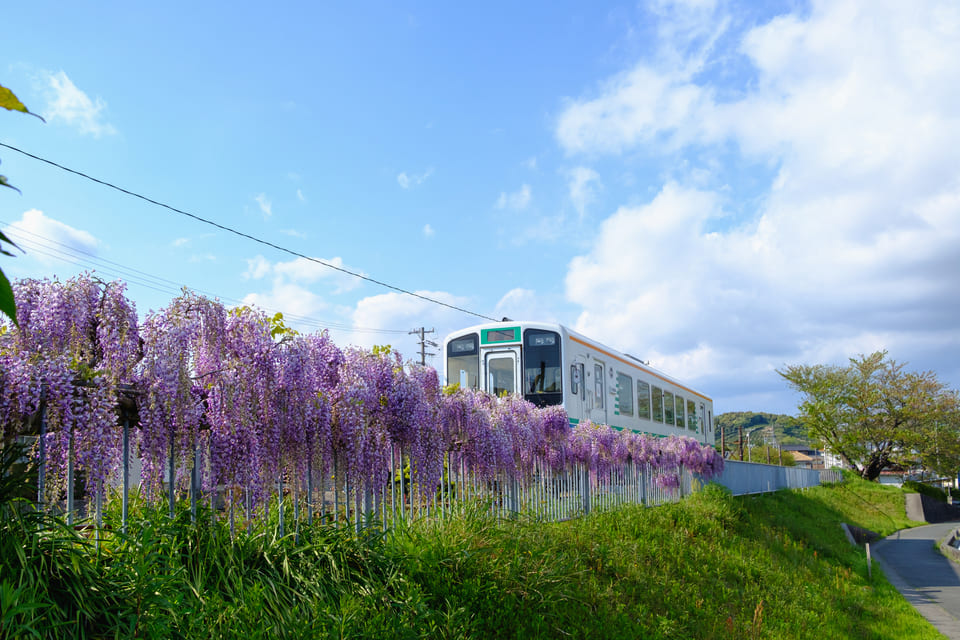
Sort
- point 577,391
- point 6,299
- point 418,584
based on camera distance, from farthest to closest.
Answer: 1. point 577,391
2. point 418,584
3. point 6,299

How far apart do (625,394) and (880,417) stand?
33.4 metres

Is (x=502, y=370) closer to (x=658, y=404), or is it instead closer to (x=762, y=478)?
(x=658, y=404)

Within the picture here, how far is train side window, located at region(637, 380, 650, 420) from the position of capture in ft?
59.0

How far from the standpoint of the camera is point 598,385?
1523 cm

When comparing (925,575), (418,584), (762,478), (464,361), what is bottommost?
(925,575)

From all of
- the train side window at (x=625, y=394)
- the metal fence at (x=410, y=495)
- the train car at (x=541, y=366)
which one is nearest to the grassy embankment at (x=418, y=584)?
the metal fence at (x=410, y=495)

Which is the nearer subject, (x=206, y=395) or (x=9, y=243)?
(x=9, y=243)

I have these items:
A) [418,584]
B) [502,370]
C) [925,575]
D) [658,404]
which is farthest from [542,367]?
[925,575]

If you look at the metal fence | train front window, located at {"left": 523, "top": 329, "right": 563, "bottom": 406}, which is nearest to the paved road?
the metal fence

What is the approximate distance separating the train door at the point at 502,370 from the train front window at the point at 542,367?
0.22m

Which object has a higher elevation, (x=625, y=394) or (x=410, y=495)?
(x=625, y=394)

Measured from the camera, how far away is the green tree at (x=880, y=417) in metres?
41.0

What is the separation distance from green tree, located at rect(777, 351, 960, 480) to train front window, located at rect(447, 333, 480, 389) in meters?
37.1

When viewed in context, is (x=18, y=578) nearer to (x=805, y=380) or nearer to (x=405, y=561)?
(x=405, y=561)
